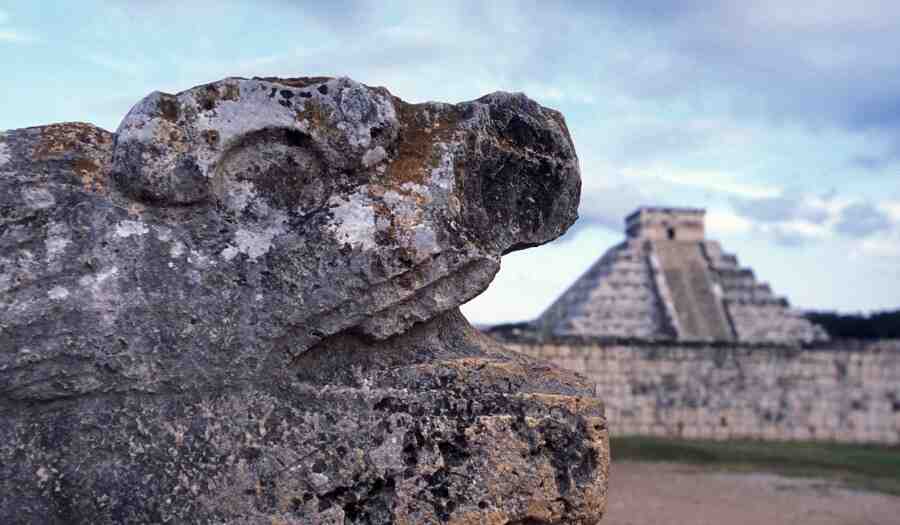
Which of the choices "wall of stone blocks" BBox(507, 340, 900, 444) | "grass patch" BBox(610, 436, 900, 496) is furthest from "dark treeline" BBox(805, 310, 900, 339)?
"grass patch" BBox(610, 436, 900, 496)

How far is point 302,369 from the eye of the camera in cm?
329

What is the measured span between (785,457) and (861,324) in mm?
33541

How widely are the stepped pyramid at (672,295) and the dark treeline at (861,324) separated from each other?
2045cm

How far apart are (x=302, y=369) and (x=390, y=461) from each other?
1.18 feet

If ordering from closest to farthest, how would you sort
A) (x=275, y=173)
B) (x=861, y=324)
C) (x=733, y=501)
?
(x=275, y=173), (x=733, y=501), (x=861, y=324)

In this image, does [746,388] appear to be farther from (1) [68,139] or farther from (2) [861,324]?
(2) [861,324]

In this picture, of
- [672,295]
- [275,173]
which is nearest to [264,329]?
[275,173]

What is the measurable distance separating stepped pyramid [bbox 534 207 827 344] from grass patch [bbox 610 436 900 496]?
16.9 feet

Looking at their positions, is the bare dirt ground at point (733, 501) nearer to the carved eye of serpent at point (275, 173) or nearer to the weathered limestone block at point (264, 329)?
the weathered limestone block at point (264, 329)

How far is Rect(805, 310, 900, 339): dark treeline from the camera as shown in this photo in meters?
46.2

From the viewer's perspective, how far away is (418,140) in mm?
3463

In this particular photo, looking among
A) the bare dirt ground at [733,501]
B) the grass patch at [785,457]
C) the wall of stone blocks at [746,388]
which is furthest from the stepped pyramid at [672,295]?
the bare dirt ground at [733,501]

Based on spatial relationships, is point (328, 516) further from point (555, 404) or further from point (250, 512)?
point (555, 404)

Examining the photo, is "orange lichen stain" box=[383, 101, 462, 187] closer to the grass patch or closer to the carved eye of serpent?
the carved eye of serpent
